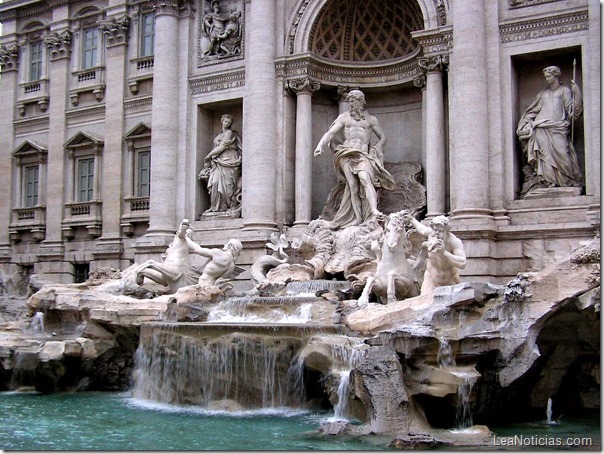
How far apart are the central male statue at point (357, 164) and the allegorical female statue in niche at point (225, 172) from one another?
323cm

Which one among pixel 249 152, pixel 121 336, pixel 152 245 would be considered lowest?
pixel 121 336

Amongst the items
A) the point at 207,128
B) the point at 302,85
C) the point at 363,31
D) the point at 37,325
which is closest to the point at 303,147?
the point at 302,85

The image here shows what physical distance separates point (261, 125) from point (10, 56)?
486 inches

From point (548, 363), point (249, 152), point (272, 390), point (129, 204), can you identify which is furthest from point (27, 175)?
point (548, 363)

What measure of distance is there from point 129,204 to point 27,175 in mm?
5450

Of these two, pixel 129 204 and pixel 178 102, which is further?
pixel 129 204

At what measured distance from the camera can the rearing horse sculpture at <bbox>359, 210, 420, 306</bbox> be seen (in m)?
14.6

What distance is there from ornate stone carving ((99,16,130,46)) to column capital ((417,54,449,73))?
10.5 m

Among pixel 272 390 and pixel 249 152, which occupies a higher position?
pixel 249 152

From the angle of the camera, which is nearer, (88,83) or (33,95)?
(88,83)

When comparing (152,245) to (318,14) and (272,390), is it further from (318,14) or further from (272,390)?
(272,390)

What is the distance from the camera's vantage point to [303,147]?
20375 mm

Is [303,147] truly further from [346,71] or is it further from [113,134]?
[113,134]

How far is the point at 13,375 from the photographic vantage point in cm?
1614
